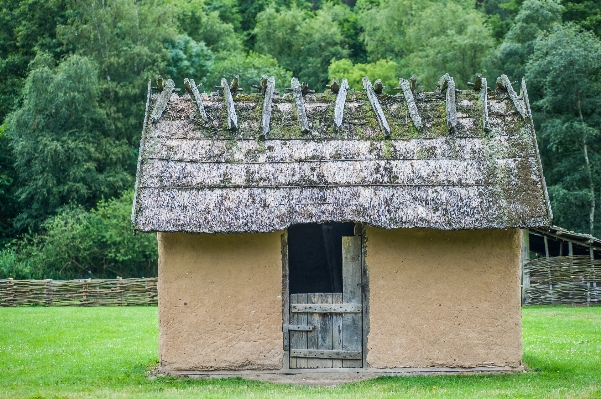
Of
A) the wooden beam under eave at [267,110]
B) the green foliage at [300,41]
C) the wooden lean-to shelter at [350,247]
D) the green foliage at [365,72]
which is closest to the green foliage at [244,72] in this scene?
the green foliage at [365,72]

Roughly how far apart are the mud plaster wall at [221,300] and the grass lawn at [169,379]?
22.5 inches

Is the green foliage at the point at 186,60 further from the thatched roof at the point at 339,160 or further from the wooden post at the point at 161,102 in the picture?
the thatched roof at the point at 339,160

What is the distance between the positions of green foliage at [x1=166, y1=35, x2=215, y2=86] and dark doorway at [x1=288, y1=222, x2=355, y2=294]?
104ft

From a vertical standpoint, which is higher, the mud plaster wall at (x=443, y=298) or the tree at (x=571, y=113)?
the tree at (x=571, y=113)

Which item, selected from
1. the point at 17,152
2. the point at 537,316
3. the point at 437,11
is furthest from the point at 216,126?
the point at 437,11

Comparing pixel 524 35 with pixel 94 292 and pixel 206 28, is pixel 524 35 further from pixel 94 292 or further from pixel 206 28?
pixel 94 292

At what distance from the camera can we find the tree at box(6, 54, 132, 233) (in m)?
42.2

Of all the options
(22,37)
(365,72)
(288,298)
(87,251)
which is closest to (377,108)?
(288,298)

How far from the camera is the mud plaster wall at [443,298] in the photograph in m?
13.7

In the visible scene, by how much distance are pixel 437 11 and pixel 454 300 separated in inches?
1725

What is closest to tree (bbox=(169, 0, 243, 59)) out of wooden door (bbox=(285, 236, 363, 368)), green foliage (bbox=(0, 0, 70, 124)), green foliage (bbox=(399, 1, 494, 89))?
green foliage (bbox=(0, 0, 70, 124))

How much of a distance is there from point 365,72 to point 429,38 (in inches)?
228

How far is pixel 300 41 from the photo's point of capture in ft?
216

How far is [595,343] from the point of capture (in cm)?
1859
